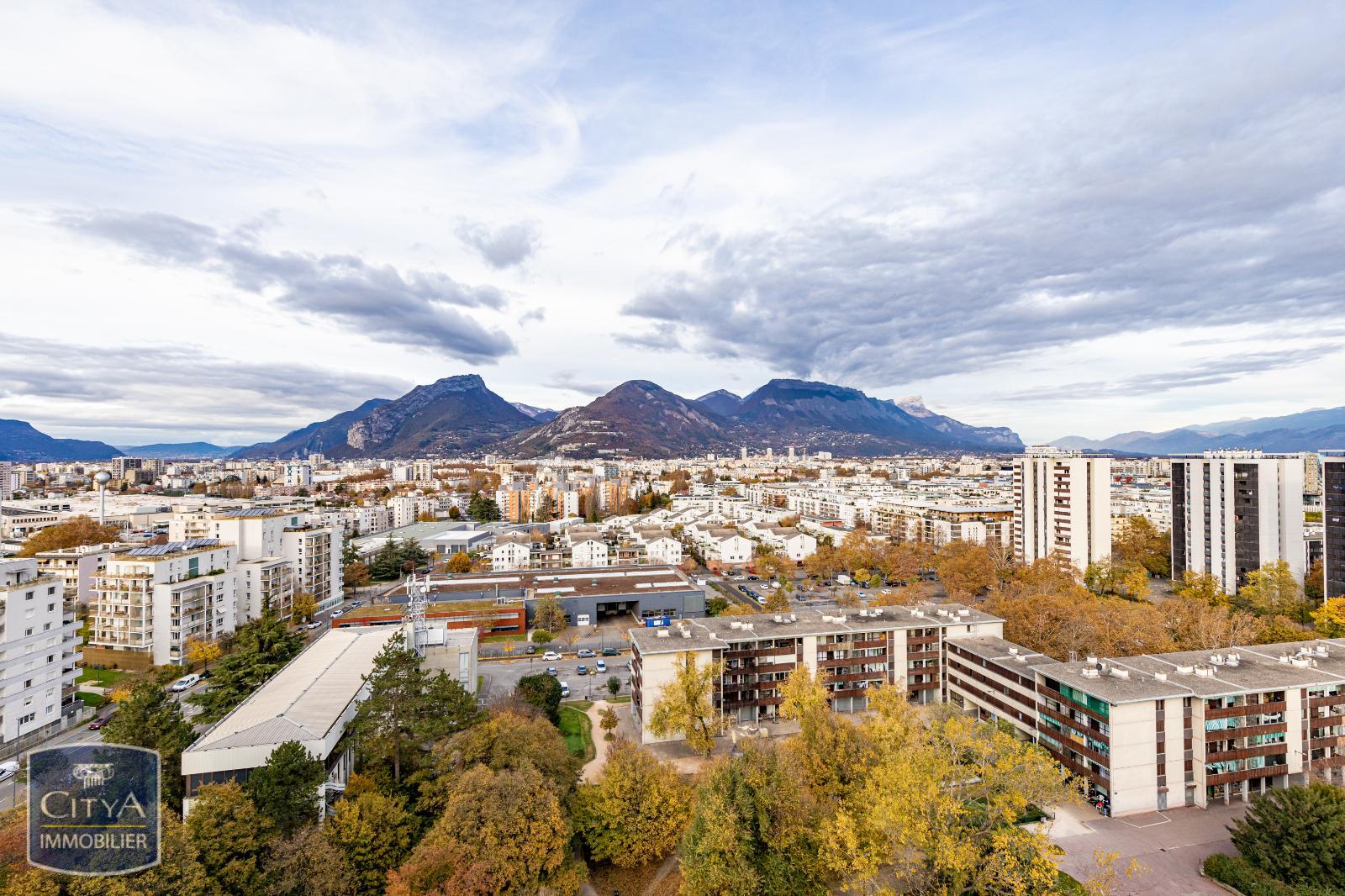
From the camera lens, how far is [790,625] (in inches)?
860

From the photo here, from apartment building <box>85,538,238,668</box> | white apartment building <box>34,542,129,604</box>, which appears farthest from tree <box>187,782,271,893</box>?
white apartment building <box>34,542,129,604</box>

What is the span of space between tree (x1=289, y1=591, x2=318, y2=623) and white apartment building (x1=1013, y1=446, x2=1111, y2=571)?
43921 mm

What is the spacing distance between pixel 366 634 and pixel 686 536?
33.9 m

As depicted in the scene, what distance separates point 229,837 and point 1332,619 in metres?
38.7

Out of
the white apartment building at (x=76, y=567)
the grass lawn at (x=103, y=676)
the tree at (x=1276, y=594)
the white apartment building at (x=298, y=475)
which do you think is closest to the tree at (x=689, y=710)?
the grass lawn at (x=103, y=676)

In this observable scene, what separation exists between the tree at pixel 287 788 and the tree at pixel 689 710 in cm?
894

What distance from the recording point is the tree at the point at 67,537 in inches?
1447

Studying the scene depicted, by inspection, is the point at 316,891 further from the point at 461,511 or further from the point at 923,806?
the point at 461,511

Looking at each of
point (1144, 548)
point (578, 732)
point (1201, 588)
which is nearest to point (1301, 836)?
point (578, 732)

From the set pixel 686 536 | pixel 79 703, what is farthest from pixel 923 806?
pixel 686 536

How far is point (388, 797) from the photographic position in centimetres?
1279

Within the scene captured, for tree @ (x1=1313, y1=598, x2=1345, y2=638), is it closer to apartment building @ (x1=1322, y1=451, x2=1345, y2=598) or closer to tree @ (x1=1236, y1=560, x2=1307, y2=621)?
tree @ (x1=1236, y1=560, x2=1307, y2=621)

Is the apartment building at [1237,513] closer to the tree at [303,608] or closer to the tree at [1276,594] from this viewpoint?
the tree at [1276,594]

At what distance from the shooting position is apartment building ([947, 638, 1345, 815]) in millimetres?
14828
